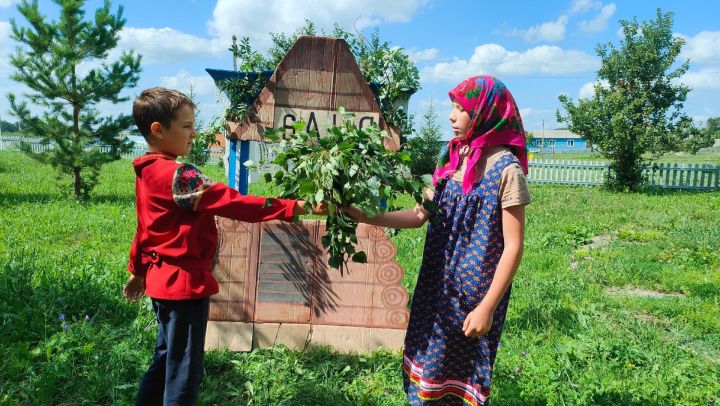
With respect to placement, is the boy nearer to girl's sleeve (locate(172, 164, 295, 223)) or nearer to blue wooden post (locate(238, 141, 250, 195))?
girl's sleeve (locate(172, 164, 295, 223))

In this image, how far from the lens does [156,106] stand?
2029 millimetres

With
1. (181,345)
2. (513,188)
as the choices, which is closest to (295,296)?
(181,345)

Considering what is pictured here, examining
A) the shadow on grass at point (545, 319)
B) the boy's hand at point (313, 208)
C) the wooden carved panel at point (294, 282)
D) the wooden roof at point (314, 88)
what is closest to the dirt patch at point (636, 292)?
the shadow on grass at point (545, 319)

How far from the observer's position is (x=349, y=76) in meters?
3.33

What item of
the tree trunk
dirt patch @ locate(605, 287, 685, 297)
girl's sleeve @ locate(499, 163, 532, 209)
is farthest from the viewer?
the tree trunk

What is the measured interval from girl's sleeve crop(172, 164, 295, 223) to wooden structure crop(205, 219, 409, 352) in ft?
4.27

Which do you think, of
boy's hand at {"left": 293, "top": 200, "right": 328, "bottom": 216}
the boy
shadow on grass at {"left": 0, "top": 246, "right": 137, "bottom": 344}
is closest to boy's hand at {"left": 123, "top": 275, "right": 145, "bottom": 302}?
the boy

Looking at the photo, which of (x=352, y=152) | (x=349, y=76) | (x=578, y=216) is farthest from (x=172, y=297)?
(x=578, y=216)

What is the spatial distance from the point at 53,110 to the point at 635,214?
11472 mm

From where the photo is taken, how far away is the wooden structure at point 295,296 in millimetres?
3389

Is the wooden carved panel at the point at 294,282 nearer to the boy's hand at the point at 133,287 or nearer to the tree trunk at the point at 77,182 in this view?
the boy's hand at the point at 133,287

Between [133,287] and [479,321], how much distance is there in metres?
1.61

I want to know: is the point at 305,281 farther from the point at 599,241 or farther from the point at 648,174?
the point at 648,174

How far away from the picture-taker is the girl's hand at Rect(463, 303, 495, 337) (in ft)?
6.14
